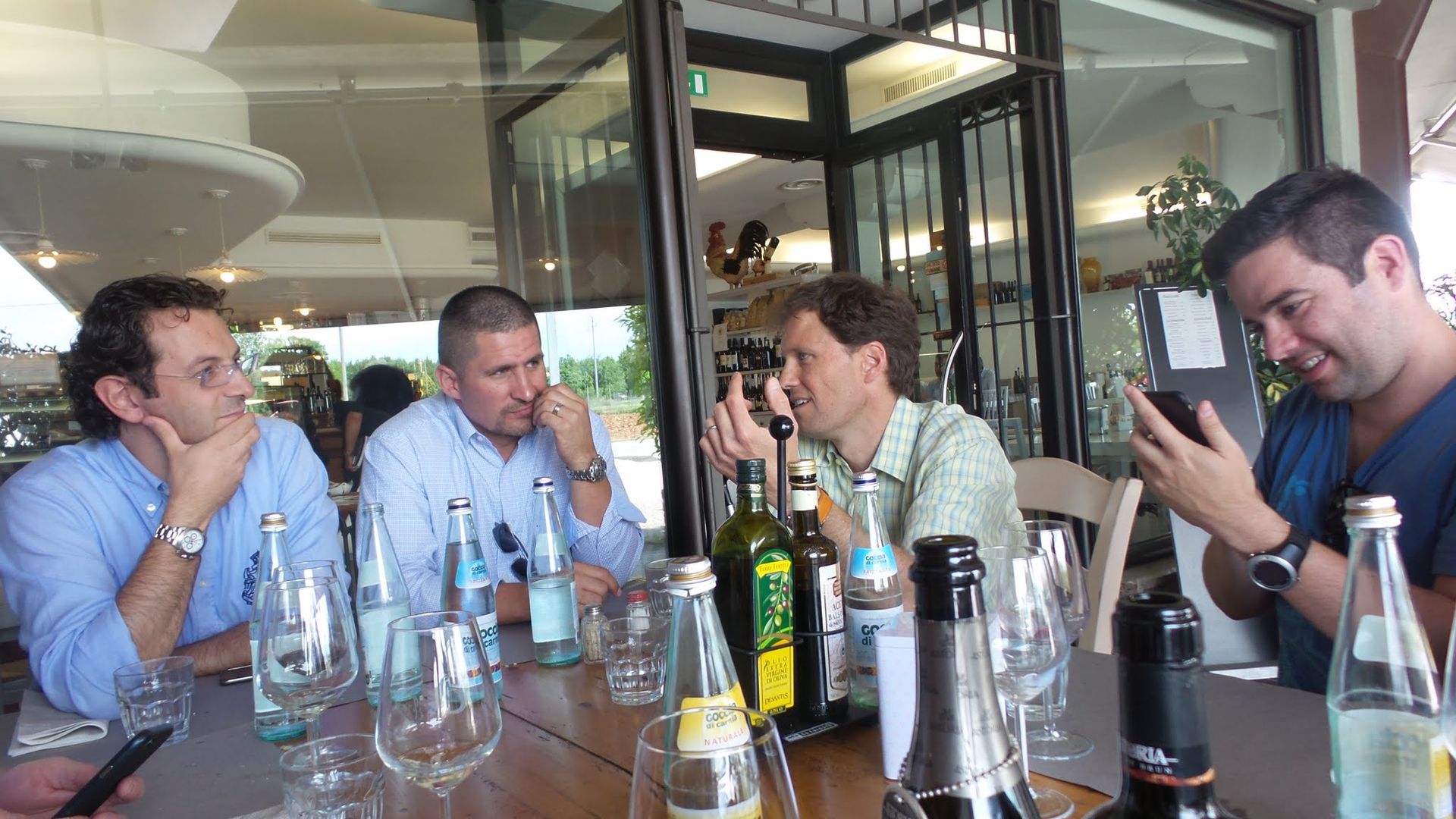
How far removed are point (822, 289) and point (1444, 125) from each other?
10162 mm

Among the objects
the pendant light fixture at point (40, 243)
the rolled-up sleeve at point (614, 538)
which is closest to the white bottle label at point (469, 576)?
the rolled-up sleeve at point (614, 538)

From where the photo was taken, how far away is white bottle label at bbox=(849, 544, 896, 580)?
1.06 meters

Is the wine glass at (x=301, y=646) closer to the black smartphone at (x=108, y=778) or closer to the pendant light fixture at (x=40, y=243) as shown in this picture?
the black smartphone at (x=108, y=778)

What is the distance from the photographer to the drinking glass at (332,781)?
843 millimetres

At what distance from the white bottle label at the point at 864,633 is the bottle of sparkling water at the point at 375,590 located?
67 cm

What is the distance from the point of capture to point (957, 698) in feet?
1.70

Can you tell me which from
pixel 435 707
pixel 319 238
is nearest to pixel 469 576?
pixel 435 707

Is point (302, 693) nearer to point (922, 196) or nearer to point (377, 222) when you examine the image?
point (377, 222)

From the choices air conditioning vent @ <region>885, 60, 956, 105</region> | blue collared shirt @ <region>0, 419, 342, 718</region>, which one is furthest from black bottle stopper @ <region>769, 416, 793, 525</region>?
air conditioning vent @ <region>885, 60, 956, 105</region>

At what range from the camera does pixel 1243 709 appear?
1008mm

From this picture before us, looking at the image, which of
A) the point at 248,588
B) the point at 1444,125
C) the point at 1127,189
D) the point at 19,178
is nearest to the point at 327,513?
the point at 248,588

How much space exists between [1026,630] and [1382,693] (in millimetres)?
274

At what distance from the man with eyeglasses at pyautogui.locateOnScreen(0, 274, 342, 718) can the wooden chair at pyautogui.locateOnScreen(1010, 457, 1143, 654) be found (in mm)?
1560

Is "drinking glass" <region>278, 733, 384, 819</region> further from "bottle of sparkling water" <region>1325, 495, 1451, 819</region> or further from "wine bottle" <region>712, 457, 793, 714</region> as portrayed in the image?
"bottle of sparkling water" <region>1325, 495, 1451, 819</region>
